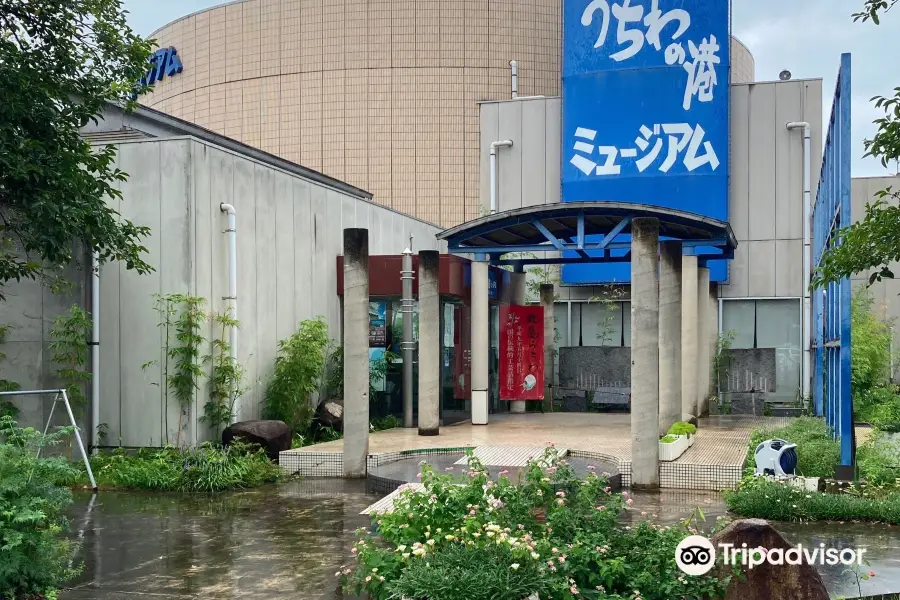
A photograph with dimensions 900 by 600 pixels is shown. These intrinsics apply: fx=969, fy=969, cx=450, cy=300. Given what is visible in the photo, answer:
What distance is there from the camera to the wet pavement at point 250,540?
300 inches

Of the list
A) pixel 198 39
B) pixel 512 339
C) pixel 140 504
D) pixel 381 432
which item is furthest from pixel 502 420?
pixel 198 39

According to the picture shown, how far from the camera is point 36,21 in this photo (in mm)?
12125

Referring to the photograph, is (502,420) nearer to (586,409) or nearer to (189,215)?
(586,409)

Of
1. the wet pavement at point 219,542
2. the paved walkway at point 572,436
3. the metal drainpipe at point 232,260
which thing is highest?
the metal drainpipe at point 232,260

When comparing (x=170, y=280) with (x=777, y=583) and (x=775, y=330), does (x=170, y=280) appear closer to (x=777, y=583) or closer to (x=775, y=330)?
(x=777, y=583)

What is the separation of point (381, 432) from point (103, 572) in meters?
9.16

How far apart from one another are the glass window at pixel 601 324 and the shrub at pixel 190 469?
13062 mm

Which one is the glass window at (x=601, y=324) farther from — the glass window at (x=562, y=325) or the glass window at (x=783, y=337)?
the glass window at (x=783, y=337)

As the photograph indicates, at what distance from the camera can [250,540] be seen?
31.4 ft

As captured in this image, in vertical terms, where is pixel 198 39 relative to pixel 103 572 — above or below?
above

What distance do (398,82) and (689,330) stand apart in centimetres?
1694

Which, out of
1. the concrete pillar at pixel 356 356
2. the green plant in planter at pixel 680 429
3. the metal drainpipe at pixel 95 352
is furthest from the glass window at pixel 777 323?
the metal drainpipe at pixel 95 352

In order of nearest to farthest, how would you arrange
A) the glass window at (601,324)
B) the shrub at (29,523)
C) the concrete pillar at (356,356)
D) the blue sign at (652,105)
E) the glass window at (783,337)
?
the shrub at (29,523)
the concrete pillar at (356,356)
the blue sign at (652,105)
the glass window at (783,337)
the glass window at (601,324)

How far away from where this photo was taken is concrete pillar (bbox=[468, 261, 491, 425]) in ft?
61.2
